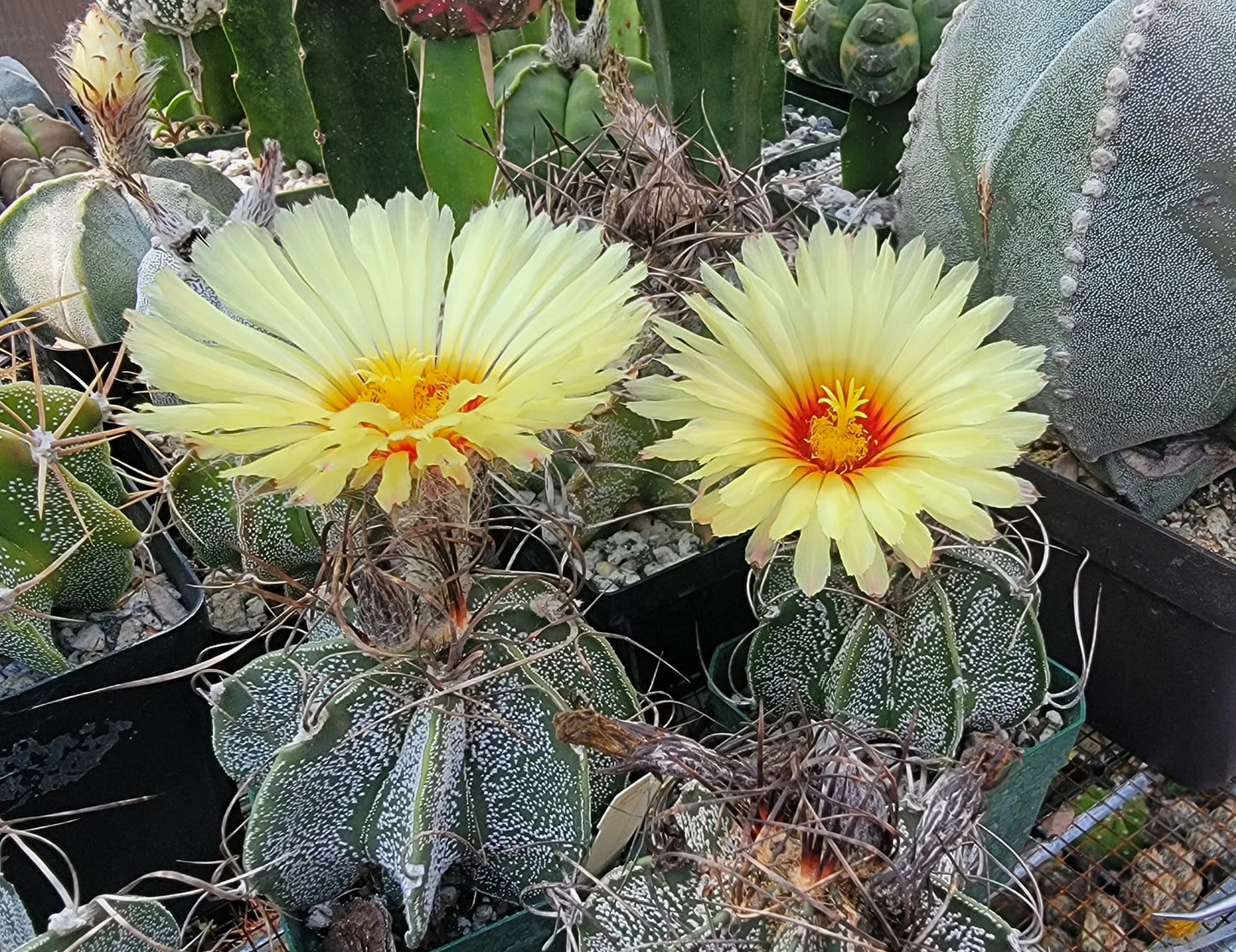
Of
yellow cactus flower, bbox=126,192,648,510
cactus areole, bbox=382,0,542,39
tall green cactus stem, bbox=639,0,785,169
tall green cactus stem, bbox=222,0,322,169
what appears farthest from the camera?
tall green cactus stem, bbox=222,0,322,169

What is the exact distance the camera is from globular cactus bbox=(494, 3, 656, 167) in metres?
0.81

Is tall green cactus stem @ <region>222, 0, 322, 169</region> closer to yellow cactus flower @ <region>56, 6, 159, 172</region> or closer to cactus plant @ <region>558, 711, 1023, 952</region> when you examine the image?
yellow cactus flower @ <region>56, 6, 159, 172</region>

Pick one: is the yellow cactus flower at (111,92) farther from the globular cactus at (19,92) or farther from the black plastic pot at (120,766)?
the globular cactus at (19,92)

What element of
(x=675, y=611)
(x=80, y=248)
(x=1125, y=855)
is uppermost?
(x=80, y=248)

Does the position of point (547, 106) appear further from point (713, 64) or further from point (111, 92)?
point (111, 92)

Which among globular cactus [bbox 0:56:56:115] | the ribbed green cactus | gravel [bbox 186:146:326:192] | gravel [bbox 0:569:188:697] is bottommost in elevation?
gravel [bbox 0:569:188:697]

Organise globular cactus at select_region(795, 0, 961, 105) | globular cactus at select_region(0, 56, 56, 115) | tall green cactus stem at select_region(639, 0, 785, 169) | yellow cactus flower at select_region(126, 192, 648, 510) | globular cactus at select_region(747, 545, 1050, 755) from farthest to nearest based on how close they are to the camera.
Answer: globular cactus at select_region(0, 56, 56, 115) → globular cactus at select_region(795, 0, 961, 105) → tall green cactus stem at select_region(639, 0, 785, 169) → globular cactus at select_region(747, 545, 1050, 755) → yellow cactus flower at select_region(126, 192, 648, 510)

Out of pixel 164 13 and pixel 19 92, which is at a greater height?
pixel 164 13

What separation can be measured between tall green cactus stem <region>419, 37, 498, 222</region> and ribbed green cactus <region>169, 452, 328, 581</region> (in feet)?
0.71

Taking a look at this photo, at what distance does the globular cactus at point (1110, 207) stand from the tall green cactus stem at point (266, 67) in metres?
0.61

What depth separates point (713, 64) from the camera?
2.43ft

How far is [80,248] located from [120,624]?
31cm

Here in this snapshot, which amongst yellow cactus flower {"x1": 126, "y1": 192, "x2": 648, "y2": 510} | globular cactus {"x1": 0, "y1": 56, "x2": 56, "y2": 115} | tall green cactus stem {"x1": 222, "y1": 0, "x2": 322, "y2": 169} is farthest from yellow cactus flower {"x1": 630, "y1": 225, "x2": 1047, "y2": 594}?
globular cactus {"x1": 0, "y1": 56, "x2": 56, "y2": 115}

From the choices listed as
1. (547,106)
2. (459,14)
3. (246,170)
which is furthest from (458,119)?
(246,170)
